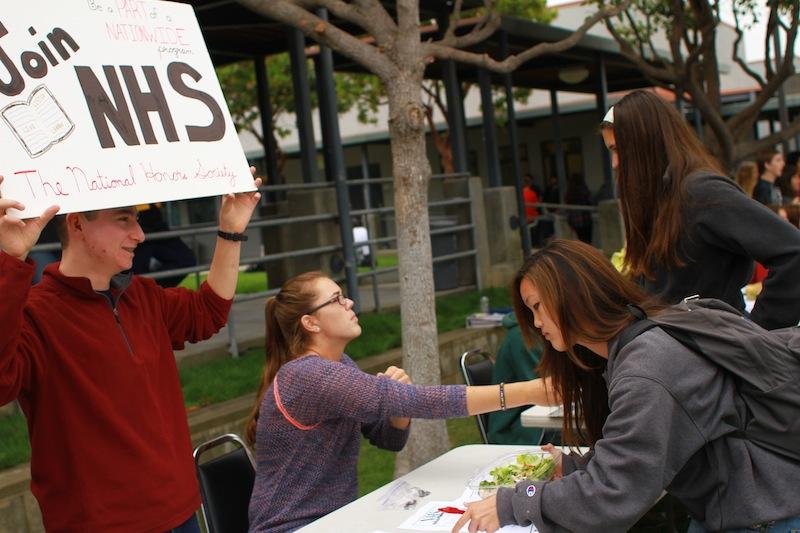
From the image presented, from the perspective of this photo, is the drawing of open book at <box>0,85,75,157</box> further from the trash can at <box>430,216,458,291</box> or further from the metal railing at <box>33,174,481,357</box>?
the trash can at <box>430,216,458,291</box>

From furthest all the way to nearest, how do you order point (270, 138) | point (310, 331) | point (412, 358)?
point (270, 138), point (412, 358), point (310, 331)

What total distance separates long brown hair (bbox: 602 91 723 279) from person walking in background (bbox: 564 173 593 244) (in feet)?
49.0

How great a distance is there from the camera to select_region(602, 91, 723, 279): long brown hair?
10.8ft

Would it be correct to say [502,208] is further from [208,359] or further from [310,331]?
[310,331]

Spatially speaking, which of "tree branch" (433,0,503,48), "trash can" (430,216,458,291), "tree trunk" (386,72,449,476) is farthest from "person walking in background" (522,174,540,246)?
"tree trunk" (386,72,449,476)

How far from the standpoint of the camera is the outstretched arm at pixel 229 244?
3248mm

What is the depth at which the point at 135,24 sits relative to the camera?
2.96 meters

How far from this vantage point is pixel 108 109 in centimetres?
275

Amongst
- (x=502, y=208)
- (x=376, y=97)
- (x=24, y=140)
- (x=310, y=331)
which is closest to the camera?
(x=24, y=140)

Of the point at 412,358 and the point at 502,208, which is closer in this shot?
the point at 412,358

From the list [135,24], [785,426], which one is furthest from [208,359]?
[785,426]

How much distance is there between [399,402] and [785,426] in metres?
1.33

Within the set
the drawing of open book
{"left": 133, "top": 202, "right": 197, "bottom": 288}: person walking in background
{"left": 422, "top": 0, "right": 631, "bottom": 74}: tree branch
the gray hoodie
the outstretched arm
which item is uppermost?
{"left": 422, "top": 0, "right": 631, "bottom": 74}: tree branch

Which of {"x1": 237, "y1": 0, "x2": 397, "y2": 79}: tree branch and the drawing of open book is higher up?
{"x1": 237, "y1": 0, "x2": 397, "y2": 79}: tree branch
